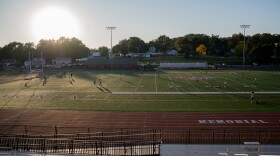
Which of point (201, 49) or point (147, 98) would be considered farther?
point (201, 49)

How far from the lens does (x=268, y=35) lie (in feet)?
461

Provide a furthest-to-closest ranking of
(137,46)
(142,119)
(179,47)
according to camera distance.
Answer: (137,46)
(179,47)
(142,119)

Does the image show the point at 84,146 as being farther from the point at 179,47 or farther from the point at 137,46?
the point at 137,46

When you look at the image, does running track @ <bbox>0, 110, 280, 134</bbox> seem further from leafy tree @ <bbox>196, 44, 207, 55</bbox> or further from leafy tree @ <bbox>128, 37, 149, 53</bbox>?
leafy tree @ <bbox>128, 37, 149, 53</bbox>

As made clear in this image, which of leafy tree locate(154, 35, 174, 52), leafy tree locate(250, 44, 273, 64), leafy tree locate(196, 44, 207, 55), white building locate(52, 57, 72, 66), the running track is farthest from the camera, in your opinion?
leafy tree locate(154, 35, 174, 52)

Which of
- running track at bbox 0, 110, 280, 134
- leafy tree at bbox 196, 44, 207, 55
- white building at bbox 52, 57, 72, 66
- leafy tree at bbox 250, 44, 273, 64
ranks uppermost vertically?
leafy tree at bbox 196, 44, 207, 55

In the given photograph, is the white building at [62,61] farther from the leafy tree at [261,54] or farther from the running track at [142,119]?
the running track at [142,119]

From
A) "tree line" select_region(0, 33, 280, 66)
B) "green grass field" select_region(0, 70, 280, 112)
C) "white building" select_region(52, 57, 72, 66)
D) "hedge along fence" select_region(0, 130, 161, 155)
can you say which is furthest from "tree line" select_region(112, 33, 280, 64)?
"hedge along fence" select_region(0, 130, 161, 155)

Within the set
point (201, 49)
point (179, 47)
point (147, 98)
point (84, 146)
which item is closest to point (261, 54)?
point (201, 49)

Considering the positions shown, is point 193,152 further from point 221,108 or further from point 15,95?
point 15,95

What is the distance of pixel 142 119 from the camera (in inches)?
1196

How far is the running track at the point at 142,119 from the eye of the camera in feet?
91.6

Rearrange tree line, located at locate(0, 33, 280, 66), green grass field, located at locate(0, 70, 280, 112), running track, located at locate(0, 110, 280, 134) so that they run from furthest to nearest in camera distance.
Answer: tree line, located at locate(0, 33, 280, 66), green grass field, located at locate(0, 70, 280, 112), running track, located at locate(0, 110, 280, 134)

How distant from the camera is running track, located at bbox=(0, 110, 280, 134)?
91.6ft
